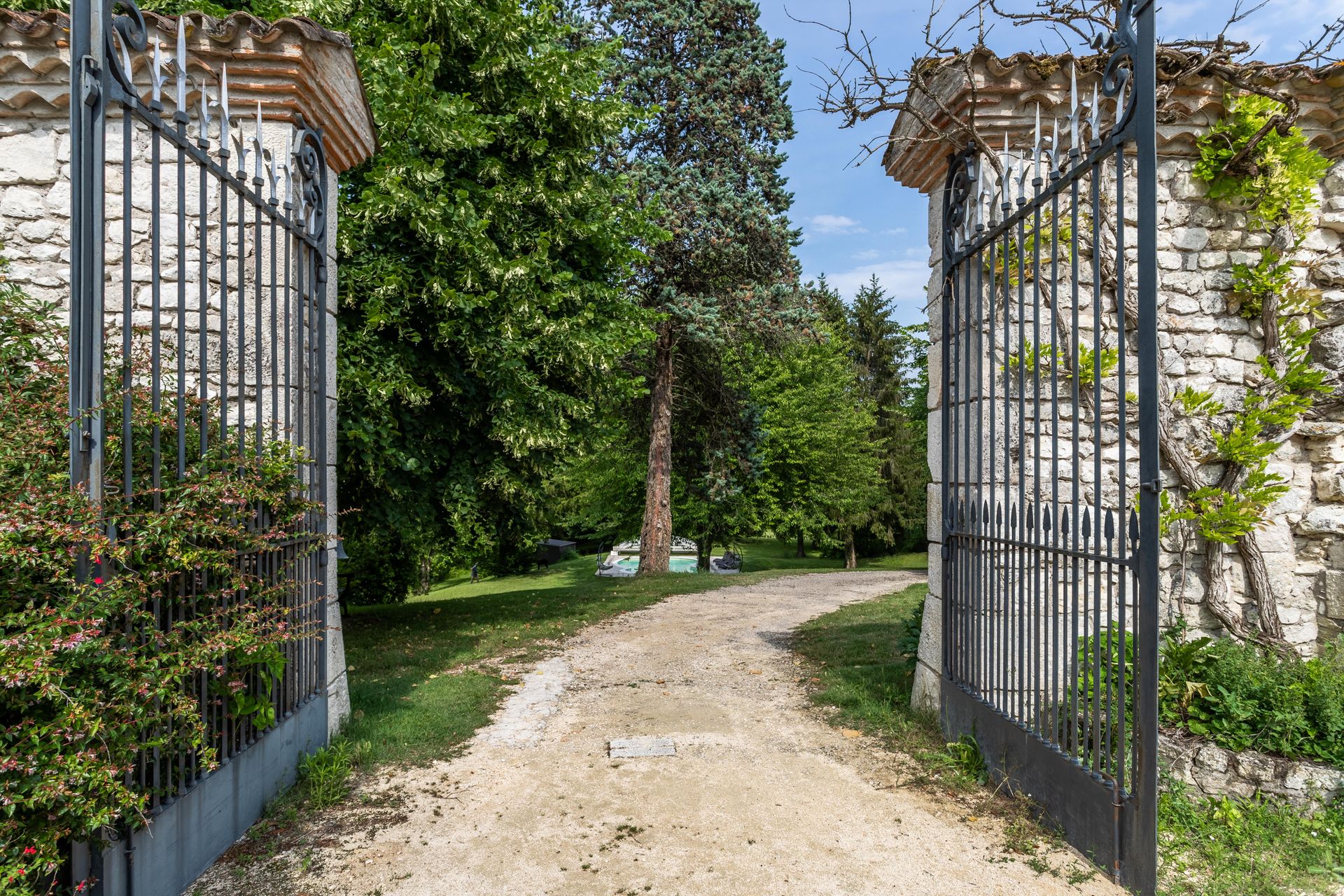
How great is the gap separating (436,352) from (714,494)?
330 inches

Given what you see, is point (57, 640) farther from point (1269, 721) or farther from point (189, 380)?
point (1269, 721)

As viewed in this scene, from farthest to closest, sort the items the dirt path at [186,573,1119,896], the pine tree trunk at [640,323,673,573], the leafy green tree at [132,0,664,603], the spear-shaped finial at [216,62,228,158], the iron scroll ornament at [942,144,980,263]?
the pine tree trunk at [640,323,673,573], the leafy green tree at [132,0,664,603], the iron scroll ornament at [942,144,980,263], the spear-shaped finial at [216,62,228,158], the dirt path at [186,573,1119,896]

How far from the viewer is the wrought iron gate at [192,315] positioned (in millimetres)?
2588

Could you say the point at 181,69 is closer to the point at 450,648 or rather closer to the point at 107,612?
the point at 107,612

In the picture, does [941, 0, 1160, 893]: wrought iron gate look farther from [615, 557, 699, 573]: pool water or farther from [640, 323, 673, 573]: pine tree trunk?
[615, 557, 699, 573]: pool water

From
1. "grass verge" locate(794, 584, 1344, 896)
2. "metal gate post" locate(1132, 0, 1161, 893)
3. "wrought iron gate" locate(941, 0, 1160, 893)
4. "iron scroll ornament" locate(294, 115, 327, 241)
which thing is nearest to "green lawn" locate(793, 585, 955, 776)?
"grass verge" locate(794, 584, 1344, 896)

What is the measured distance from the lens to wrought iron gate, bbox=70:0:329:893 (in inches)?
102

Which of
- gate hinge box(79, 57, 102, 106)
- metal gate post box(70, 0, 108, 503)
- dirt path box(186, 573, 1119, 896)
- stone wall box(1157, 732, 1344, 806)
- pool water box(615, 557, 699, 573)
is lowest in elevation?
pool water box(615, 557, 699, 573)

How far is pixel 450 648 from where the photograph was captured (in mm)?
7688

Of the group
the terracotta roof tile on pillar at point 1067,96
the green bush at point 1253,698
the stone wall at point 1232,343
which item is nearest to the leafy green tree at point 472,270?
the terracotta roof tile on pillar at point 1067,96

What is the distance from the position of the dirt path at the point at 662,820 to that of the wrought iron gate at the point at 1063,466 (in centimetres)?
52

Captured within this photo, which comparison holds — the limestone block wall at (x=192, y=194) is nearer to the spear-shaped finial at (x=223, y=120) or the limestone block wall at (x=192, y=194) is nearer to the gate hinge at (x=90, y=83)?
the spear-shaped finial at (x=223, y=120)

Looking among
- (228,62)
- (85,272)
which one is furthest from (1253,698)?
(228,62)

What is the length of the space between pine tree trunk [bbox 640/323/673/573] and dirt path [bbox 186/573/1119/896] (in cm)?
891
